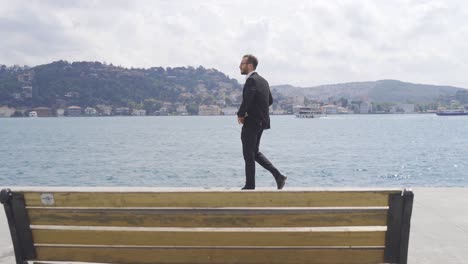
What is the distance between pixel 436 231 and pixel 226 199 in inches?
127

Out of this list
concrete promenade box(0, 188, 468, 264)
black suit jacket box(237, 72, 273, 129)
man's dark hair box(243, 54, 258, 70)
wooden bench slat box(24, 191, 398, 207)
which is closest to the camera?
wooden bench slat box(24, 191, 398, 207)

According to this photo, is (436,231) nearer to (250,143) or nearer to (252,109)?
(250,143)

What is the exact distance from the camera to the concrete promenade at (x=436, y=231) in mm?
4637

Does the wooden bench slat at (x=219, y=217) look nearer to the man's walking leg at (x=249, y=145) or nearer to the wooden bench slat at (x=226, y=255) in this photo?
the wooden bench slat at (x=226, y=255)

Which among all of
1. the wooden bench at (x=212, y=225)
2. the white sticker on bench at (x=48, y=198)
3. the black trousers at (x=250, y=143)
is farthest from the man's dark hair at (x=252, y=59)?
the white sticker on bench at (x=48, y=198)

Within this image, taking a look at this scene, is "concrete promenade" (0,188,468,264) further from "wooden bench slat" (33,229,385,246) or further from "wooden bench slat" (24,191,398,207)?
"wooden bench slat" (24,191,398,207)

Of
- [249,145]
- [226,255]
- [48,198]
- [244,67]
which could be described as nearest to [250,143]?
[249,145]

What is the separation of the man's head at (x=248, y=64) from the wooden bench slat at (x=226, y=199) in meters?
3.26

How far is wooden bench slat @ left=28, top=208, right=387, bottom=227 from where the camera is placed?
306 centimetres

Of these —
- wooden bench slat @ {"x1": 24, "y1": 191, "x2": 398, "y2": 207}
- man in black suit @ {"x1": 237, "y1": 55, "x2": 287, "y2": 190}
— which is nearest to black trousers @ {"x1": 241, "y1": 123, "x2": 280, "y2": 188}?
man in black suit @ {"x1": 237, "y1": 55, "x2": 287, "y2": 190}

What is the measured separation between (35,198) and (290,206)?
1454mm

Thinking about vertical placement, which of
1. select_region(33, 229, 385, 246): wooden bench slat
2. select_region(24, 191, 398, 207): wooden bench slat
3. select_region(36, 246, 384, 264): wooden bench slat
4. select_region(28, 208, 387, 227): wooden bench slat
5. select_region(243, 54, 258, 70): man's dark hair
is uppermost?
select_region(243, 54, 258, 70): man's dark hair

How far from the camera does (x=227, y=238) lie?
316 centimetres

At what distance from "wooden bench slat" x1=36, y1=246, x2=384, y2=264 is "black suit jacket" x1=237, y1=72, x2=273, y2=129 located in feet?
9.60
